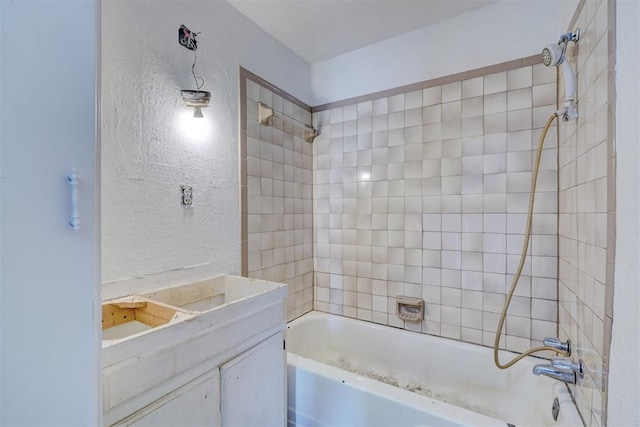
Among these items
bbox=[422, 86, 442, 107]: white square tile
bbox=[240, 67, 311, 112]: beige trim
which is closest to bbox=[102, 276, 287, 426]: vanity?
bbox=[240, 67, 311, 112]: beige trim

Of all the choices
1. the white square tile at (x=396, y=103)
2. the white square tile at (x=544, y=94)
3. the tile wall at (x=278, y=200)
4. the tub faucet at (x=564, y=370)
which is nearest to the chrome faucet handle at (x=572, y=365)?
the tub faucet at (x=564, y=370)

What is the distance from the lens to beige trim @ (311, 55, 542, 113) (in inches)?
67.0

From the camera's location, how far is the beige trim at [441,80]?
1.70 m

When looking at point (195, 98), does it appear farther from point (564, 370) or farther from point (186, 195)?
point (564, 370)

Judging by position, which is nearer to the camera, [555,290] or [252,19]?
[555,290]

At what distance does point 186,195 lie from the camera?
150 centimetres

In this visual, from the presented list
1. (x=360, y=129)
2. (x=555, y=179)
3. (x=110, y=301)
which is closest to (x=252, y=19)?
(x=360, y=129)

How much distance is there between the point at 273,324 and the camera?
1.34m

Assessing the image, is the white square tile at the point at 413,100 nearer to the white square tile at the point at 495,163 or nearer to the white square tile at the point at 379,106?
the white square tile at the point at 379,106

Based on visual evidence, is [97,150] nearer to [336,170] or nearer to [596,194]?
[596,194]

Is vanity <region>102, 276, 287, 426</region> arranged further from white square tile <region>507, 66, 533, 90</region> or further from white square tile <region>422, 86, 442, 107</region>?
white square tile <region>507, 66, 533, 90</region>

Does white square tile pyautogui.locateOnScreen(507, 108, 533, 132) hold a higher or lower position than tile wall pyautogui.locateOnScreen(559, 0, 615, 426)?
higher

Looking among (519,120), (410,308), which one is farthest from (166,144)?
(519,120)

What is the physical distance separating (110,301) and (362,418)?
3.92ft
